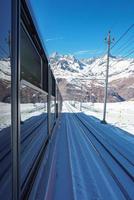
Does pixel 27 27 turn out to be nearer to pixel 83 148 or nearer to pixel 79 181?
pixel 79 181

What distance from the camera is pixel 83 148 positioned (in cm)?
804

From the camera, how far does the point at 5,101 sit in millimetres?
1912

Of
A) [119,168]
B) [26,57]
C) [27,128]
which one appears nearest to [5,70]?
[27,128]

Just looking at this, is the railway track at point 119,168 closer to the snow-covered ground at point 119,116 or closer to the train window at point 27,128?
the train window at point 27,128

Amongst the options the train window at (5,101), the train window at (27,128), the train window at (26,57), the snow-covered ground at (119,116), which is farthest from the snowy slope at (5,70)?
the snow-covered ground at (119,116)

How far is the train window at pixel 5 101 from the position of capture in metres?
1.80

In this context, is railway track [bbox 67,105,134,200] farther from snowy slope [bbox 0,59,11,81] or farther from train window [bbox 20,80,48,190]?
snowy slope [bbox 0,59,11,81]

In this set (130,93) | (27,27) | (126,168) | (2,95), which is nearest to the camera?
(2,95)

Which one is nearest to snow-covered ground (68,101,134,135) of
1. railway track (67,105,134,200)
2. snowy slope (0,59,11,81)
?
railway track (67,105,134,200)

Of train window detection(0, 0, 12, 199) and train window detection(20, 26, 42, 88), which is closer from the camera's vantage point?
train window detection(0, 0, 12, 199)

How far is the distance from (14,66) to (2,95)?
36cm

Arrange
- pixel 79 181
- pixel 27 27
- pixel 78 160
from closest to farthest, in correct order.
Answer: pixel 27 27 → pixel 79 181 → pixel 78 160

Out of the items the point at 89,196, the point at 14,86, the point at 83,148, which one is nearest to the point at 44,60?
the point at 83,148

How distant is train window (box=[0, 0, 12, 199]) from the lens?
180cm
